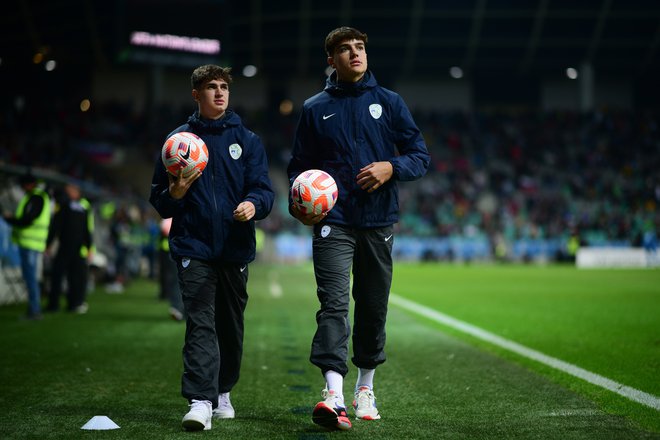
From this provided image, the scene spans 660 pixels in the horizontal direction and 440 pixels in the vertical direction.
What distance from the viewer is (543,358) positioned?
7762mm

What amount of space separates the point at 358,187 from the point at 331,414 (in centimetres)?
135

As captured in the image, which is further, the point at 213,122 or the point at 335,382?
the point at 213,122

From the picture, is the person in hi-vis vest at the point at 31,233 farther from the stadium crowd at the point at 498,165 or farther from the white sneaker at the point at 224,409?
the stadium crowd at the point at 498,165

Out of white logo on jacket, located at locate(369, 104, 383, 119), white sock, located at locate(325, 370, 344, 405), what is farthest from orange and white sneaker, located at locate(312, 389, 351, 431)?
white logo on jacket, located at locate(369, 104, 383, 119)

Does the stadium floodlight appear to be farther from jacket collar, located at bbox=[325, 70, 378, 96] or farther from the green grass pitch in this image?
jacket collar, located at bbox=[325, 70, 378, 96]

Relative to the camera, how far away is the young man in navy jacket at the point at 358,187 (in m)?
5.02

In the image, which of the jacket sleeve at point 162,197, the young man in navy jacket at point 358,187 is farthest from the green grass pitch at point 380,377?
the jacket sleeve at point 162,197

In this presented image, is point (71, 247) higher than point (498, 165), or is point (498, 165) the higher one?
point (498, 165)

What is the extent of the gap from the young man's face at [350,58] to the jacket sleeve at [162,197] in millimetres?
1264

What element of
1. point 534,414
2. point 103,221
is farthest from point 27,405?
point 103,221

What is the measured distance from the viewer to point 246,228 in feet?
16.9

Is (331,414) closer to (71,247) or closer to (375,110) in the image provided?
(375,110)

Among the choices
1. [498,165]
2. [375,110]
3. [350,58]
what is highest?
[498,165]

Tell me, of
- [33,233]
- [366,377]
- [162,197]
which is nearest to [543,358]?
[366,377]
